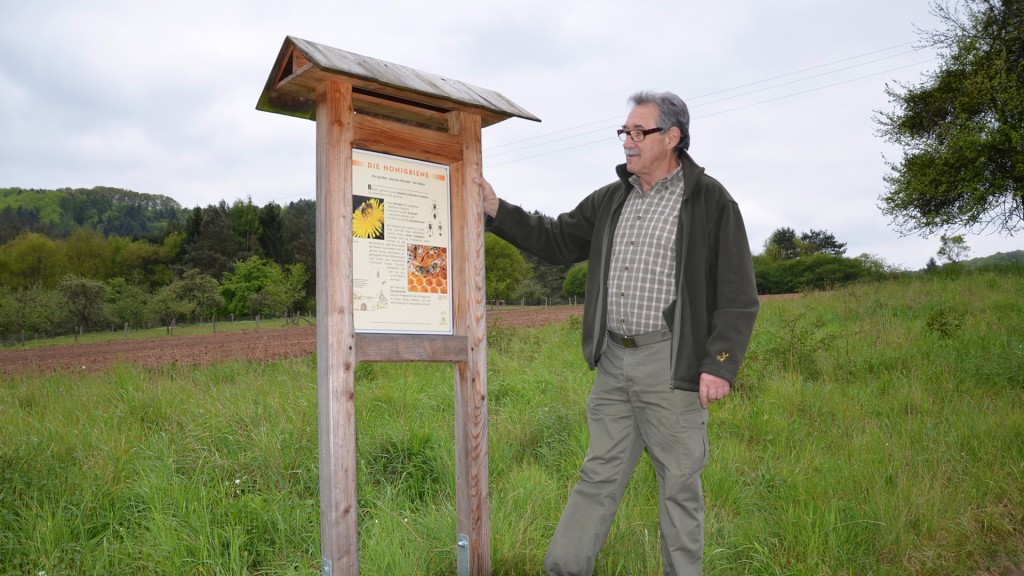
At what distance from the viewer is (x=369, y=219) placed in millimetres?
2924

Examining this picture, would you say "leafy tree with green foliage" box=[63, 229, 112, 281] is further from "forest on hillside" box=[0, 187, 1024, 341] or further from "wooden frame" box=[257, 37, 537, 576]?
"wooden frame" box=[257, 37, 537, 576]

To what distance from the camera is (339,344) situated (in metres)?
2.73

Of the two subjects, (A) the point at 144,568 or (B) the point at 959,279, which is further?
(B) the point at 959,279

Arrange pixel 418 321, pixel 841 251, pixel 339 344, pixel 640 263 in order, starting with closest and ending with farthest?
pixel 339 344
pixel 418 321
pixel 640 263
pixel 841 251

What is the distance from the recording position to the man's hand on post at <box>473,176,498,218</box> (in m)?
3.29

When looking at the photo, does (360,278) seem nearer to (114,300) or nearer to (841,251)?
(114,300)

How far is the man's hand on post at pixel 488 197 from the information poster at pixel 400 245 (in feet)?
0.51

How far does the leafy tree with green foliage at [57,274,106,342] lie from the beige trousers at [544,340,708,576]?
39.7 m

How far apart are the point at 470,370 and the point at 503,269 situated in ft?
179

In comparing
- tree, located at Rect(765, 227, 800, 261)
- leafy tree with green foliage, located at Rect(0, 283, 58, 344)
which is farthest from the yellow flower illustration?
tree, located at Rect(765, 227, 800, 261)

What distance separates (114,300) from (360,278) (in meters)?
49.4

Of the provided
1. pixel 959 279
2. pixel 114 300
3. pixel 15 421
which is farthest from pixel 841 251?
pixel 15 421

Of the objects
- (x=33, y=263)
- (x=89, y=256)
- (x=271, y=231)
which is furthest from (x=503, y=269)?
(x=33, y=263)

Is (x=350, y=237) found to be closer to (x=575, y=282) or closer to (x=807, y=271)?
(x=807, y=271)
